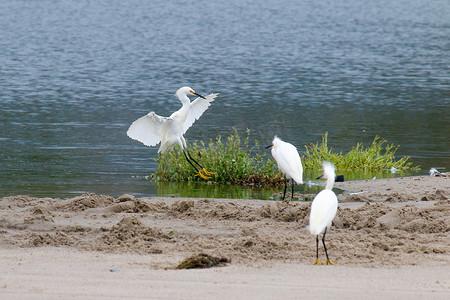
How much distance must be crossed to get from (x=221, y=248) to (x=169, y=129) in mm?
5952

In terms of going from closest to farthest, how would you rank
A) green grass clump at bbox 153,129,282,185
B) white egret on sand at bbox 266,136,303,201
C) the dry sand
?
the dry sand < white egret on sand at bbox 266,136,303,201 < green grass clump at bbox 153,129,282,185

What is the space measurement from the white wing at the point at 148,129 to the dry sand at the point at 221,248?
1.93 meters

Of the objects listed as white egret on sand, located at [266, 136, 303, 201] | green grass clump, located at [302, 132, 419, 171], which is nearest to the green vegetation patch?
white egret on sand, located at [266, 136, 303, 201]

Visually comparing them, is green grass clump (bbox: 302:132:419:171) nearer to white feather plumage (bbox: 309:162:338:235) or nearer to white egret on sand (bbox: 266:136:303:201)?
white egret on sand (bbox: 266:136:303:201)

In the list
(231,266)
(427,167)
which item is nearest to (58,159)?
(427,167)

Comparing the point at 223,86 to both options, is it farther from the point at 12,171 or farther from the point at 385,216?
the point at 385,216

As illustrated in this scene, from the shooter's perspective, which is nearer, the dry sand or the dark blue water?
the dry sand

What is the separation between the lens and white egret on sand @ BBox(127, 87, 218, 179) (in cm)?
1312

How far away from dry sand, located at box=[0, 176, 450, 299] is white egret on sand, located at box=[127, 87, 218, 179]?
198 cm

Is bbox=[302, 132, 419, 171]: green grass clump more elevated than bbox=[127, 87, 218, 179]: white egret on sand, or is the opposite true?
bbox=[127, 87, 218, 179]: white egret on sand

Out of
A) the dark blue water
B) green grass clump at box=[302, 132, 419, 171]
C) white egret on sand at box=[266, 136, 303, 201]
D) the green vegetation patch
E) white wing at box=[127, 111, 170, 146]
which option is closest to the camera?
the green vegetation patch

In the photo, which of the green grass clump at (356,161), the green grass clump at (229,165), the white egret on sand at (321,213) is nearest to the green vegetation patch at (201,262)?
the white egret on sand at (321,213)

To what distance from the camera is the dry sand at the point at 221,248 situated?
622 cm

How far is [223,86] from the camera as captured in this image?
29.8 m
